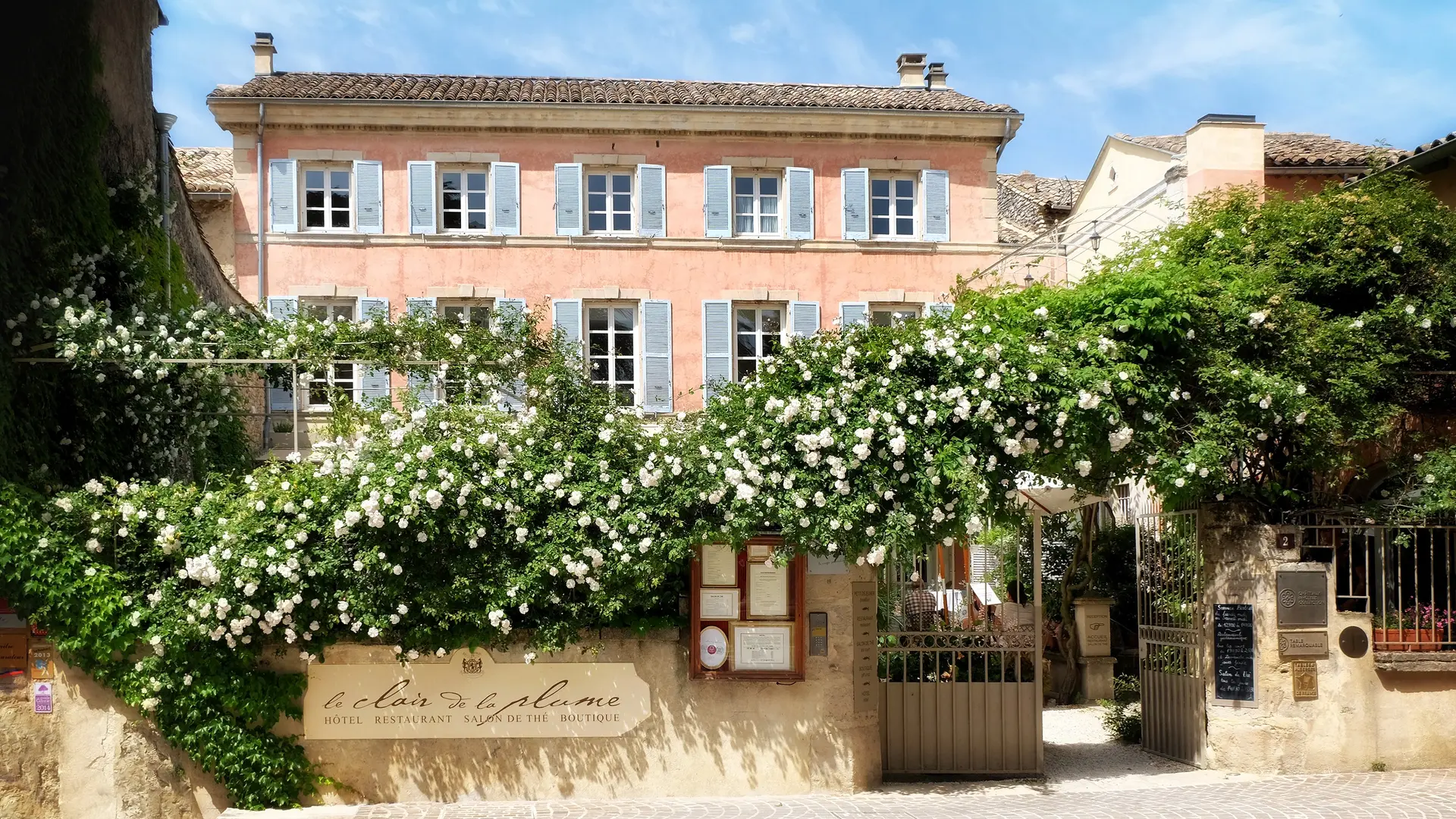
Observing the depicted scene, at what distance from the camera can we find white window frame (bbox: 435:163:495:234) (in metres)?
21.8

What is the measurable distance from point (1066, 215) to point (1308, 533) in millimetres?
16964

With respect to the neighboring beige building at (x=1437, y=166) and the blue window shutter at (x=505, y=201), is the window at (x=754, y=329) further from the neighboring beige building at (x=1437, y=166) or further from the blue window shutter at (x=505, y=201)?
the neighboring beige building at (x=1437, y=166)

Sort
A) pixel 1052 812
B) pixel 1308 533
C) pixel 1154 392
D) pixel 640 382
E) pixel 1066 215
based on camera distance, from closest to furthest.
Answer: pixel 1052 812 → pixel 1154 392 → pixel 1308 533 → pixel 640 382 → pixel 1066 215

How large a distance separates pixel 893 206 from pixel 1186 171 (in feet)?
21.0

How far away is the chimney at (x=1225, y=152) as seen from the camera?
16797 millimetres

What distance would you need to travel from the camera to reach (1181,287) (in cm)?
1027

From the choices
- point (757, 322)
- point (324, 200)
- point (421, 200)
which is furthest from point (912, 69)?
point (324, 200)

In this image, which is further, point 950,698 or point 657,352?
point 657,352

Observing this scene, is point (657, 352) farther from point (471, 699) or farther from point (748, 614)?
point (471, 699)

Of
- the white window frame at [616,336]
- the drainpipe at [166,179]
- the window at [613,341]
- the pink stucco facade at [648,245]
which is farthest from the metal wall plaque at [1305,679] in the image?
the window at [613,341]

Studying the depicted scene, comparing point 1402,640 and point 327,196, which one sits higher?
point 327,196

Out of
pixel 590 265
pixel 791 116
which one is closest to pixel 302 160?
pixel 590 265

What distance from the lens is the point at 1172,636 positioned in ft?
37.2

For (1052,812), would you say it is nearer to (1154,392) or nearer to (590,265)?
(1154,392)
